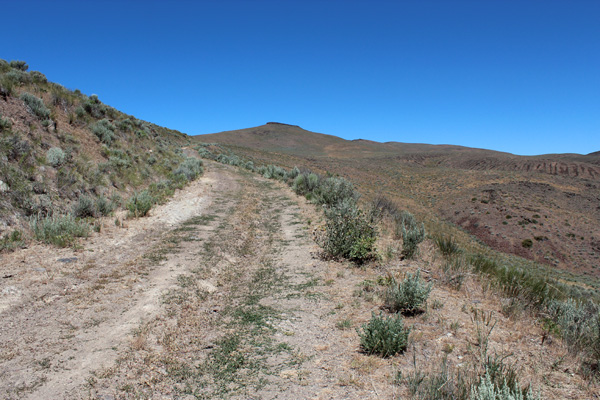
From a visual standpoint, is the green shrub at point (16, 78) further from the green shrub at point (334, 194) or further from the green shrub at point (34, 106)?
the green shrub at point (334, 194)

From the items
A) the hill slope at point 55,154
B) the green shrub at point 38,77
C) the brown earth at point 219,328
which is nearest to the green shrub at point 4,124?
the hill slope at point 55,154

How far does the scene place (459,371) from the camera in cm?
296

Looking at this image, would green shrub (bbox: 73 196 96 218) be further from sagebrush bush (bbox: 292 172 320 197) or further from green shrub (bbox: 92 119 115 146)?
sagebrush bush (bbox: 292 172 320 197)

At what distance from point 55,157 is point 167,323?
7476 mm

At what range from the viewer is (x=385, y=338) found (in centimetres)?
353

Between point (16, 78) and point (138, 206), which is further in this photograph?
point (16, 78)

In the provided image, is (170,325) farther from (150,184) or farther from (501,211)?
(501,211)

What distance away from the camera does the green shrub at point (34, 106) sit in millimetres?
10305

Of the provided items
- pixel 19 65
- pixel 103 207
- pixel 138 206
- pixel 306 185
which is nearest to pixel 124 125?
pixel 19 65

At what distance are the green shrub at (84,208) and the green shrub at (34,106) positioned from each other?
14.9ft

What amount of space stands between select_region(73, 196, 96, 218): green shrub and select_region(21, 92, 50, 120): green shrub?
454cm

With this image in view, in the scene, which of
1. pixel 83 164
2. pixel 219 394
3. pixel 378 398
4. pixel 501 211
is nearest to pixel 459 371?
pixel 378 398

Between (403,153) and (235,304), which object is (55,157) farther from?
(403,153)

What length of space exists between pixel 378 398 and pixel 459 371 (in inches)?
31.2
